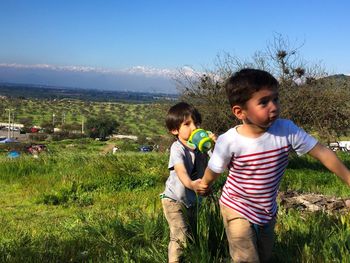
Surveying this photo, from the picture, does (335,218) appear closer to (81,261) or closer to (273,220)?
(273,220)

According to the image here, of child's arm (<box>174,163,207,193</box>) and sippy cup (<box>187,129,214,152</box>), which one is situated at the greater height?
sippy cup (<box>187,129,214,152</box>)

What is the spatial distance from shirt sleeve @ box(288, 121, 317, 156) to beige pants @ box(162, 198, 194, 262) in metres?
1.16

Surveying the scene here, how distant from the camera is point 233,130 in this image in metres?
2.89

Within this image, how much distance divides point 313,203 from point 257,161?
3.42 meters

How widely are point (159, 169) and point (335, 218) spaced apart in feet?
18.7

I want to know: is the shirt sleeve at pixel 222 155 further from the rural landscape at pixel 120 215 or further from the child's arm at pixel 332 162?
the rural landscape at pixel 120 215

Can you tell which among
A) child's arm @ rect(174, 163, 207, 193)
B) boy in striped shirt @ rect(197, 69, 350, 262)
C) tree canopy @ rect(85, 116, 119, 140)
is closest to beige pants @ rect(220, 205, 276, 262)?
boy in striped shirt @ rect(197, 69, 350, 262)

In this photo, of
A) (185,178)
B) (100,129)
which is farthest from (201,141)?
(100,129)

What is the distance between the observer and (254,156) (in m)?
2.79

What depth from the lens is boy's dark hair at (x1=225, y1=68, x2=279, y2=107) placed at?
2.72 metres

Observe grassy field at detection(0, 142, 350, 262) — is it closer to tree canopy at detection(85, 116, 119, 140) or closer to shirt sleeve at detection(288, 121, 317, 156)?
shirt sleeve at detection(288, 121, 317, 156)

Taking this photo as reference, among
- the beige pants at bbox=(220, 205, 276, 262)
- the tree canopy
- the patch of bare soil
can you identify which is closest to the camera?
the beige pants at bbox=(220, 205, 276, 262)

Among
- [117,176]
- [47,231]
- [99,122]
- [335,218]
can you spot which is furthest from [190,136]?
[99,122]

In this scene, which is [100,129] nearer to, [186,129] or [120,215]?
[120,215]
